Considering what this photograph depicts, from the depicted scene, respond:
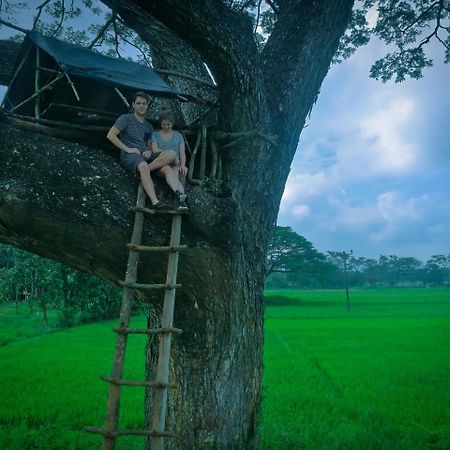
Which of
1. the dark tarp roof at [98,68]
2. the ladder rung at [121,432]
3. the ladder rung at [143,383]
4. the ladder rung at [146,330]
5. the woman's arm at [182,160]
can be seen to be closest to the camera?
the ladder rung at [121,432]

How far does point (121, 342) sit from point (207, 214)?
127cm

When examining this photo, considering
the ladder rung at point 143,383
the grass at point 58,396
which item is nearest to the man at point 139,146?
the ladder rung at point 143,383

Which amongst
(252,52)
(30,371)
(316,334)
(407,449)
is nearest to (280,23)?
(252,52)

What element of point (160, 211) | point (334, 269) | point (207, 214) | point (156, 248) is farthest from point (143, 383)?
point (334, 269)

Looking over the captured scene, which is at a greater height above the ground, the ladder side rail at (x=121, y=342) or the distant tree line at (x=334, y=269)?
the distant tree line at (x=334, y=269)

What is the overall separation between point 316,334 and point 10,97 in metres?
16.3

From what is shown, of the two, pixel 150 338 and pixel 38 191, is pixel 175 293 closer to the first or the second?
pixel 150 338

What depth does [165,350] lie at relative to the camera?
10.9 ft

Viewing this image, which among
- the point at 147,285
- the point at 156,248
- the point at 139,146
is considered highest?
the point at 139,146

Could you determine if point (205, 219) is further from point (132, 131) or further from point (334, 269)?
point (334, 269)

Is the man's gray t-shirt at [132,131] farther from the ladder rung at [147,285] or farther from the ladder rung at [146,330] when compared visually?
the ladder rung at [146,330]

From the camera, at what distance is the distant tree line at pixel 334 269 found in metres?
49.6

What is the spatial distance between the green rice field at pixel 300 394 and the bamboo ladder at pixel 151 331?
159 cm

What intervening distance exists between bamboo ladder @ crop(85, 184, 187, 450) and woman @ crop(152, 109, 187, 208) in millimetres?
299
